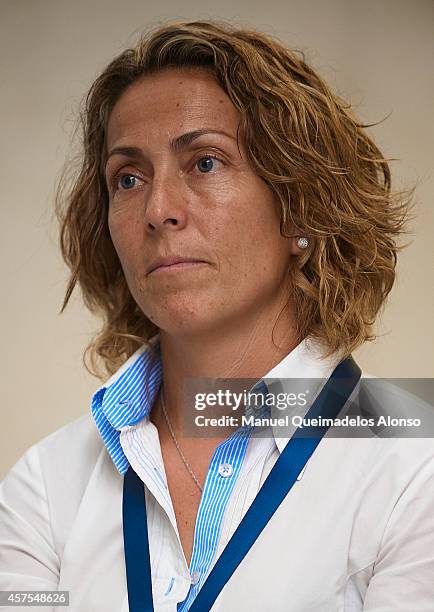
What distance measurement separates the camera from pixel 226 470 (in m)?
1.88

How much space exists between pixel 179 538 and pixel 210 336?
0.40 metres

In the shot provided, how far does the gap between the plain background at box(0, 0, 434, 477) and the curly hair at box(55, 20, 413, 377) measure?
80cm

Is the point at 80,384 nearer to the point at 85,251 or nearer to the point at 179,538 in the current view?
the point at 85,251

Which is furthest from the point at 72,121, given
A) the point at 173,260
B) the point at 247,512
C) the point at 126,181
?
the point at 247,512

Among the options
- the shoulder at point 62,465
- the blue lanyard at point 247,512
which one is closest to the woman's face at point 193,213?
the blue lanyard at point 247,512

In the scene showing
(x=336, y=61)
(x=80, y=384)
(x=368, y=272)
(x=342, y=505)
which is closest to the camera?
(x=342, y=505)

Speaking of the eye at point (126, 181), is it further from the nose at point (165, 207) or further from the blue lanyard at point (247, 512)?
the blue lanyard at point (247, 512)

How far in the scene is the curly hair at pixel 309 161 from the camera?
78.2 inches

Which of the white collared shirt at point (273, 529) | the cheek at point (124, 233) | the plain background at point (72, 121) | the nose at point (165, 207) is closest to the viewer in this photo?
the white collared shirt at point (273, 529)

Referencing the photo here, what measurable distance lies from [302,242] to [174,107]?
390 millimetres

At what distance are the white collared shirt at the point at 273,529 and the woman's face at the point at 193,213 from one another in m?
0.19

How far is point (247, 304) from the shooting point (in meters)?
1.94

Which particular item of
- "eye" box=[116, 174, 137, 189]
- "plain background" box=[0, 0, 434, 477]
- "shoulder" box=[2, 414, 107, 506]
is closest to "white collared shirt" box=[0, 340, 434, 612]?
"shoulder" box=[2, 414, 107, 506]

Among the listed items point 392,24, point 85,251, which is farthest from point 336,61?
point 85,251
